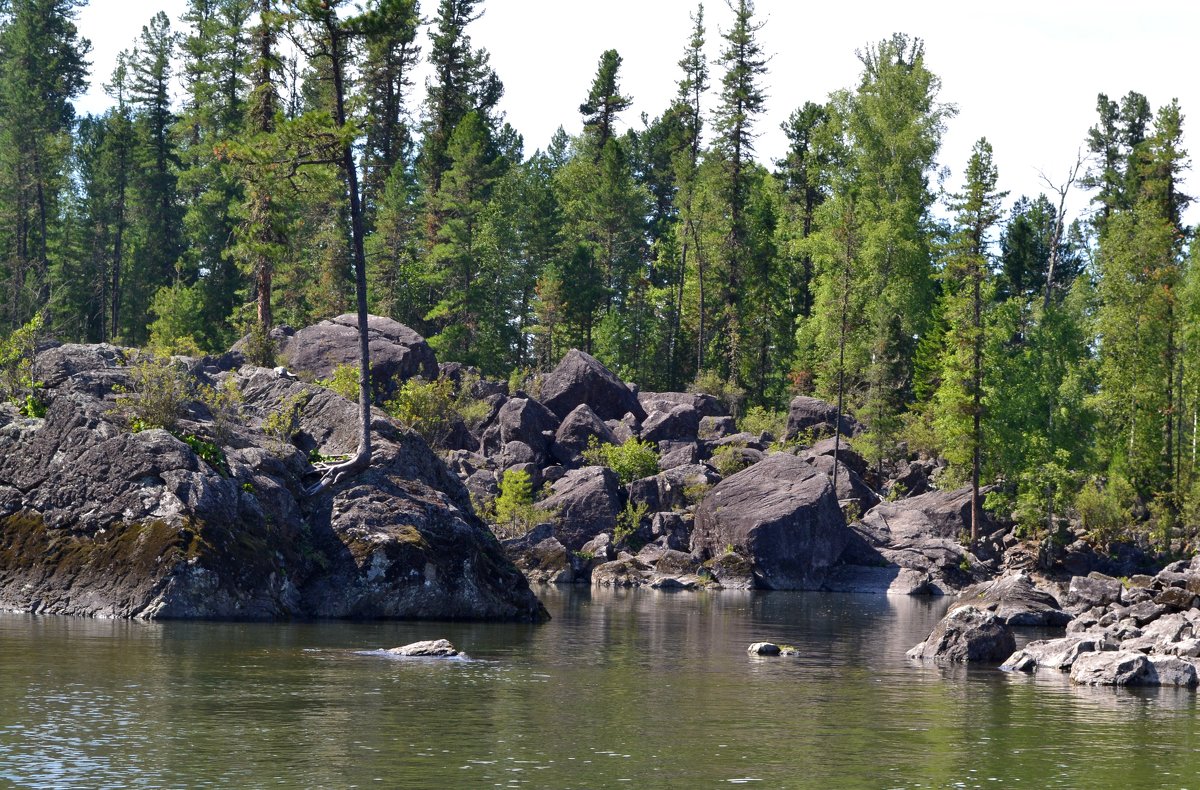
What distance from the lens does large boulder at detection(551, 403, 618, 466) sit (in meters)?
70.8

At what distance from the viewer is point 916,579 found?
2322 inches

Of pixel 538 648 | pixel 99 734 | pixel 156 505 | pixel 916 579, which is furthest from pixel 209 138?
pixel 99 734

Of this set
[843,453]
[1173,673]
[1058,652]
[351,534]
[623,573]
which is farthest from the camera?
[843,453]

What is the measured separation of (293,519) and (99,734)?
1727 cm

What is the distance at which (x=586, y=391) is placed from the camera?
76.8m

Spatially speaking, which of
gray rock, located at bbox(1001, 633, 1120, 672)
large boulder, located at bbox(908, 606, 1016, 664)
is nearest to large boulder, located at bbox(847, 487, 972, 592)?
large boulder, located at bbox(908, 606, 1016, 664)

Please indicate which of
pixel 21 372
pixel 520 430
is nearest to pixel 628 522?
pixel 520 430

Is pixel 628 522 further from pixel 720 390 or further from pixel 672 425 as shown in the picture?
pixel 720 390

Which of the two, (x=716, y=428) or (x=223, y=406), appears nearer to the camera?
(x=223, y=406)

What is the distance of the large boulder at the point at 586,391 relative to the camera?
76.2 metres

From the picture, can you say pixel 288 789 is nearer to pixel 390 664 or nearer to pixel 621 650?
pixel 390 664

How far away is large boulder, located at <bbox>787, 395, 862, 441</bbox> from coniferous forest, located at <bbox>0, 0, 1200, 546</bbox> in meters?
1.97

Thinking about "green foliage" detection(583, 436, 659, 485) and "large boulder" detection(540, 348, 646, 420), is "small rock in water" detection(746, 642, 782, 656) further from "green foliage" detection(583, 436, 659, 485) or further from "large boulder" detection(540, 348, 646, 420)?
"large boulder" detection(540, 348, 646, 420)

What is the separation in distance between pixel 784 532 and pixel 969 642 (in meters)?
28.6
